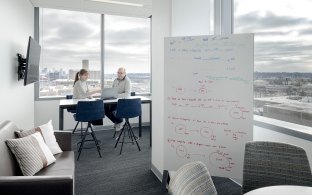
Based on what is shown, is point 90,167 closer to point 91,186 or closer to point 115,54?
point 91,186

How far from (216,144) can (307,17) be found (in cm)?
149

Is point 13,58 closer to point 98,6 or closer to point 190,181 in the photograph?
point 98,6

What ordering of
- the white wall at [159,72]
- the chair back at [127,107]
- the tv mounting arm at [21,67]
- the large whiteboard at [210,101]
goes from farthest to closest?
1. the chair back at [127,107]
2. the tv mounting arm at [21,67]
3. the white wall at [159,72]
4. the large whiteboard at [210,101]

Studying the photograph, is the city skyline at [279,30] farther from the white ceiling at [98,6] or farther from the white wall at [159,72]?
the white ceiling at [98,6]

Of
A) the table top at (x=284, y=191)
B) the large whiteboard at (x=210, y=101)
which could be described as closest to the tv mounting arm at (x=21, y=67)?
the large whiteboard at (x=210, y=101)

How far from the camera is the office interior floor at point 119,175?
10.1 feet

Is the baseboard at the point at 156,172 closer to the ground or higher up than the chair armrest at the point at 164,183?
closer to the ground

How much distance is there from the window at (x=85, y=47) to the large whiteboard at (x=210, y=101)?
3.76 metres

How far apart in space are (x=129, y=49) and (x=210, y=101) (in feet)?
15.3

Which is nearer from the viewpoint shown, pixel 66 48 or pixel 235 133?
pixel 235 133

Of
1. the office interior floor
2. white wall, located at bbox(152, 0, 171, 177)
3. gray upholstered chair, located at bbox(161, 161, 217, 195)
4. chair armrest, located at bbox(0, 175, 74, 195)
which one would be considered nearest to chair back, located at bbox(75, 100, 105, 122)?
the office interior floor

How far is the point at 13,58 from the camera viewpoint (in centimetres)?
375

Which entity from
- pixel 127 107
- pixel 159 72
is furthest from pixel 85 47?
pixel 159 72

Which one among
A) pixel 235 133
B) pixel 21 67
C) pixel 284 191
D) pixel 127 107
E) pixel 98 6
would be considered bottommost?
pixel 284 191
